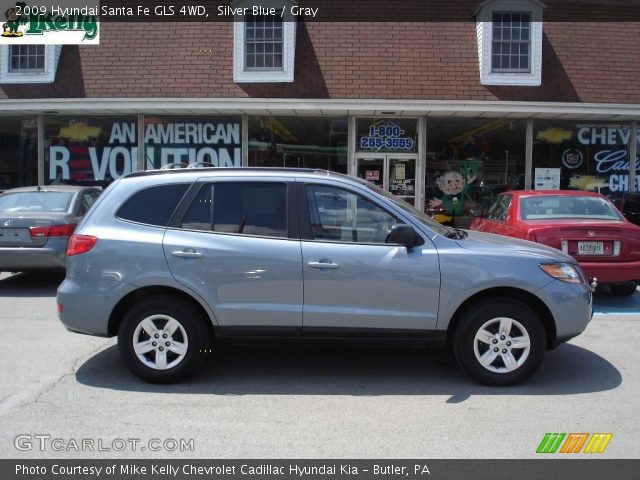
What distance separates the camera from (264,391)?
196 inches

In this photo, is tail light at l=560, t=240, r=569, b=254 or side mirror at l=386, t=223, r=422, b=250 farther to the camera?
tail light at l=560, t=240, r=569, b=254

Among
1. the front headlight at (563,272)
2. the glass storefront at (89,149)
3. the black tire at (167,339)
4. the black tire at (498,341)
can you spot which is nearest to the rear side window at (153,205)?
the black tire at (167,339)

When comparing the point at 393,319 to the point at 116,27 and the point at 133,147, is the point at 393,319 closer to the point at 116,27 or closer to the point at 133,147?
the point at 133,147

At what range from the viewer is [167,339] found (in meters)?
5.02

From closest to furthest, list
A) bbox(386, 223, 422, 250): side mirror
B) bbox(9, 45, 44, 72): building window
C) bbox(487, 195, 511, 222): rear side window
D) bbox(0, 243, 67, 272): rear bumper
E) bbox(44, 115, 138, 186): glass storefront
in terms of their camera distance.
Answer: bbox(386, 223, 422, 250): side mirror → bbox(0, 243, 67, 272): rear bumper → bbox(487, 195, 511, 222): rear side window → bbox(9, 45, 44, 72): building window → bbox(44, 115, 138, 186): glass storefront

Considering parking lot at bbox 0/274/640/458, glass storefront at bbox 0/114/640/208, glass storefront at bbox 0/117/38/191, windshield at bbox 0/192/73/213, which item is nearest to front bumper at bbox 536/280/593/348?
parking lot at bbox 0/274/640/458

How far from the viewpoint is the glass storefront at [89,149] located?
14242 millimetres

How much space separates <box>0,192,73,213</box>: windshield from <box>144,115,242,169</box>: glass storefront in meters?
4.64

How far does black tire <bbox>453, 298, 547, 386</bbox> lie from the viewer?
4941mm

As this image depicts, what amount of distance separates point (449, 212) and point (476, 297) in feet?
30.7

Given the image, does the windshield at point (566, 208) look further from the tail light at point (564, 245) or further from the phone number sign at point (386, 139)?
the phone number sign at point (386, 139)

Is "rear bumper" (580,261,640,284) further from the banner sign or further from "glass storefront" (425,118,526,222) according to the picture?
the banner sign

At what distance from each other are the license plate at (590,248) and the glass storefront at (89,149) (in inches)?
409
